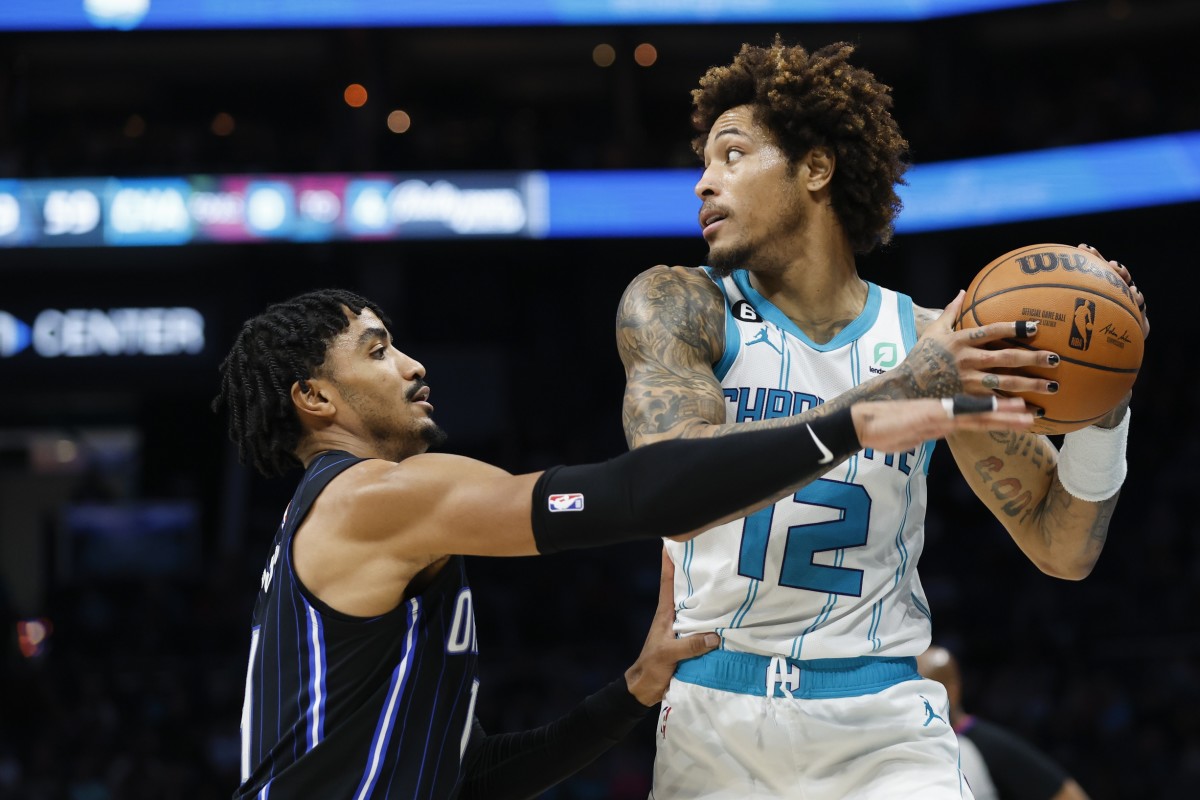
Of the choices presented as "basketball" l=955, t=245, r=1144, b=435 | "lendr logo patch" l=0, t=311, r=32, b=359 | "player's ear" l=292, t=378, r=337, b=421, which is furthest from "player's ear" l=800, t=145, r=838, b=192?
"lendr logo patch" l=0, t=311, r=32, b=359

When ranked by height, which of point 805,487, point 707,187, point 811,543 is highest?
point 707,187

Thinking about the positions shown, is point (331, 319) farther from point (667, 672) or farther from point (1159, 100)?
point (1159, 100)

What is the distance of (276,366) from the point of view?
316cm

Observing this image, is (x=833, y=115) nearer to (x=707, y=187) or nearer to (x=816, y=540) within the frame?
(x=707, y=187)

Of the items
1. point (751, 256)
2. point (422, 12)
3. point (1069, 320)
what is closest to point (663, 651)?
point (751, 256)

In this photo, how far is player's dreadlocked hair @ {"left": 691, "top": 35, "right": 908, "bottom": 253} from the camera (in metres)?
3.24

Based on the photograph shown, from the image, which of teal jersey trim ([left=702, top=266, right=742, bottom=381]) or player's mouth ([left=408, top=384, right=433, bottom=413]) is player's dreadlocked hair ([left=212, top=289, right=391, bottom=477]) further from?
teal jersey trim ([left=702, top=266, right=742, bottom=381])

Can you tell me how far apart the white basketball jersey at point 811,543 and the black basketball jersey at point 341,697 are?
0.59m

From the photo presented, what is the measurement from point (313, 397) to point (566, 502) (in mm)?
863

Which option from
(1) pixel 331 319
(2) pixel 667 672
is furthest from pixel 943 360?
(1) pixel 331 319

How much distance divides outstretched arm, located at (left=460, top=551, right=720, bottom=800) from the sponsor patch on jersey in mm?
754

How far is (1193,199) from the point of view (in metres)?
13.1

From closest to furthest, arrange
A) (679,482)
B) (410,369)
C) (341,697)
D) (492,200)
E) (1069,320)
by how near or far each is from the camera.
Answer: (679,482), (1069,320), (341,697), (410,369), (492,200)

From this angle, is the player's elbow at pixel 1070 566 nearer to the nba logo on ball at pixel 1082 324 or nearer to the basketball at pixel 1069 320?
the basketball at pixel 1069 320
